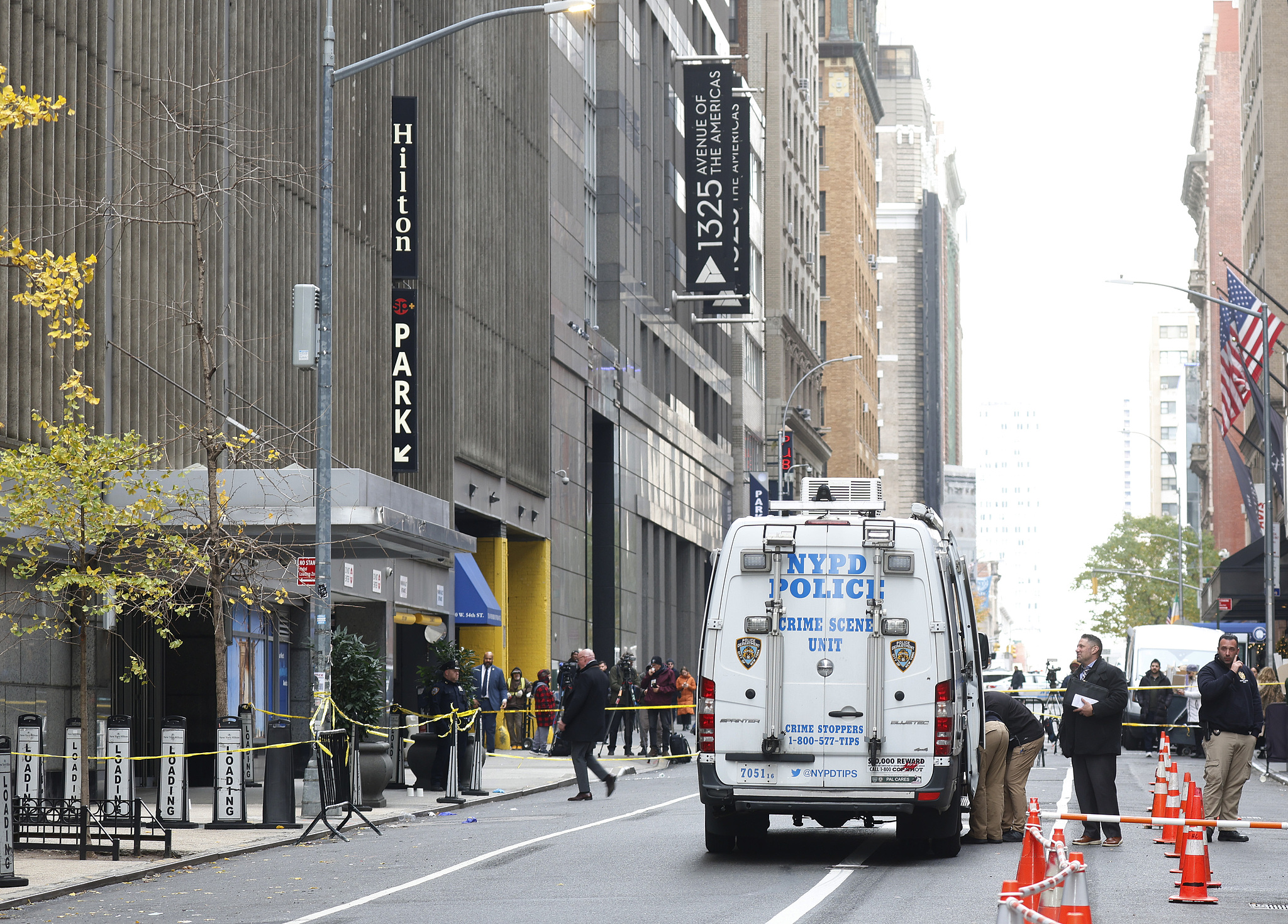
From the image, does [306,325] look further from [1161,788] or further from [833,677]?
Answer: [1161,788]

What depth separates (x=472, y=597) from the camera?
42.4 m

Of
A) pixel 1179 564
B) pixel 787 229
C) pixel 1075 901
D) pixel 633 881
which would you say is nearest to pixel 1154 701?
pixel 633 881

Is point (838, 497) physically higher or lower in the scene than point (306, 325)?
lower

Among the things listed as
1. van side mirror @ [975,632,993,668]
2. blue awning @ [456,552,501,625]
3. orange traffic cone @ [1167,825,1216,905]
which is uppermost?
blue awning @ [456,552,501,625]

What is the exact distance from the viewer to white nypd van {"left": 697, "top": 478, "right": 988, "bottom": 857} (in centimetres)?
1552

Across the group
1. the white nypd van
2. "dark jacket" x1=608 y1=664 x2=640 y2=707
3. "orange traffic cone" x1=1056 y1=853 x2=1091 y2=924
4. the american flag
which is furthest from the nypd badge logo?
the american flag

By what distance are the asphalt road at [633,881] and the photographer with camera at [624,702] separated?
624 inches

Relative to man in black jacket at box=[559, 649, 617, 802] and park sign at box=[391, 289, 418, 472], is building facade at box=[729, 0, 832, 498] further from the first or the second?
man in black jacket at box=[559, 649, 617, 802]

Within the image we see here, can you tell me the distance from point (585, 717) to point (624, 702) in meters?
14.1

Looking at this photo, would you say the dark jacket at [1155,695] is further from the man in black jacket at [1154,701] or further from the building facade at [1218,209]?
the building facade at [1218,209]

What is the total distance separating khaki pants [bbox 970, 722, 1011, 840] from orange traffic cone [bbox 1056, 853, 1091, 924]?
8.36 metres

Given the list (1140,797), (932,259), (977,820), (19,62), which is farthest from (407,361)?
(932,259)

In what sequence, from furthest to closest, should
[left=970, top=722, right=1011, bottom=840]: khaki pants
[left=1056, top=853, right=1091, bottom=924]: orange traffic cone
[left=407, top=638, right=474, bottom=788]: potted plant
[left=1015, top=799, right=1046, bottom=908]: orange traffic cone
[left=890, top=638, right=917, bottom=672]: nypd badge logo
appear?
[left=407, top=638, right=474, bottom=788]: potted plant → [left=970, top=722, right=1011, bottom=840]: khaki pants → [left=890, top=638, right=917, bottom=672]: nypd badge logo → [left=1015, top=799, right=1046, bottom=908]: orange traffic cone → [left=1056, top=853, right=1091, bottom=924]: orange traffic cone

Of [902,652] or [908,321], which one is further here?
[908,321]
